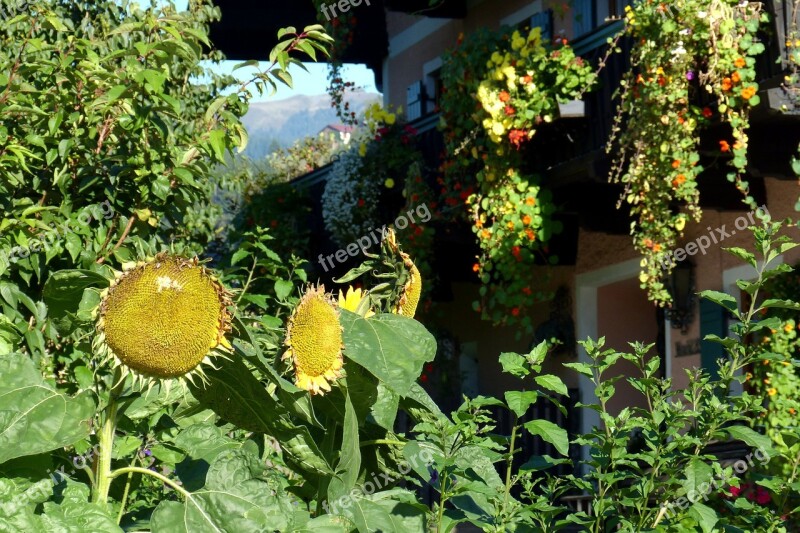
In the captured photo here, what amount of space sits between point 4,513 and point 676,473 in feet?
4.30

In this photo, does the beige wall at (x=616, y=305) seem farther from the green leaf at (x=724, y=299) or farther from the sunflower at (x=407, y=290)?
the sunflower at (x=407, y=290)

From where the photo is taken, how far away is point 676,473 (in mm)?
2199

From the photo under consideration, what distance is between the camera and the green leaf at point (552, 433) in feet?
6.58

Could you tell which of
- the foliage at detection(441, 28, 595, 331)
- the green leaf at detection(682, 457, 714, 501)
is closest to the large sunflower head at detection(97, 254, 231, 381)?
the green leaf at detection(682, 457, 714, 501)

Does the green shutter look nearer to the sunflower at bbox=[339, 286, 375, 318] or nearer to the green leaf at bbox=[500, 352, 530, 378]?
the green leaf at bbox=[500, 352, 530, 378]

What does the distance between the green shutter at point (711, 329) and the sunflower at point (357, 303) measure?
20.5 ft

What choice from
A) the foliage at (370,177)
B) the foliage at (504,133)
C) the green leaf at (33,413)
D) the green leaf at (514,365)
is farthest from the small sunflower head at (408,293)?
the foliage at (370,177)

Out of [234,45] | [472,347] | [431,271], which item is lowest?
[472,347]

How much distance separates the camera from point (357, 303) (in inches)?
77.1

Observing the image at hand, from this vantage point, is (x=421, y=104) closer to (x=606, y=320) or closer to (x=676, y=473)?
(x=606, y=320)

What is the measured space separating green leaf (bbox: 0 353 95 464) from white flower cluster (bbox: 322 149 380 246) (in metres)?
8.64

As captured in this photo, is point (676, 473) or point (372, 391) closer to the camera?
point (372, 391)

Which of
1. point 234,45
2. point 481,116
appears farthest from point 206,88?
point 234,45

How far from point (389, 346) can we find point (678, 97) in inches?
206
